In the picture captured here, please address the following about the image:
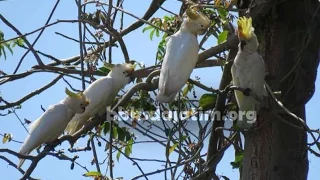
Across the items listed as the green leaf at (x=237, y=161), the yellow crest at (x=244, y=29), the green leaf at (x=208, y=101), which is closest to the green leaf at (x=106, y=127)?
the green leaf at (x=208, y=101)

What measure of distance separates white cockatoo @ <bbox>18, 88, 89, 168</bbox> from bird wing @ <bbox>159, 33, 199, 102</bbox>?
59cm

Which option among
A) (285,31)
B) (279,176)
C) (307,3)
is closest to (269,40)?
(285,31)

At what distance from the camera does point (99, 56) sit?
3.12m

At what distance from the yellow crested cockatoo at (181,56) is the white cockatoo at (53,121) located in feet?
1.91

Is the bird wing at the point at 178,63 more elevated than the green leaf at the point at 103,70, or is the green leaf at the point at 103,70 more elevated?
the green leaf at the point at 103,70

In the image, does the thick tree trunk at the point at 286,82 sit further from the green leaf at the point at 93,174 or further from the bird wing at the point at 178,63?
the green leaf at the point at 93,174

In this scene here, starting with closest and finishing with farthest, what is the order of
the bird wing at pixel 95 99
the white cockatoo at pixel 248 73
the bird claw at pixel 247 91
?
the bird claw at pixel 247 91 < the white cockatoo at pixel 248 73 < the bird wing at pixel 95 99

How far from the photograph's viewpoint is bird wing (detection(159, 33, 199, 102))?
90.4 inches

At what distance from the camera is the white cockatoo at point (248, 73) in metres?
2.35

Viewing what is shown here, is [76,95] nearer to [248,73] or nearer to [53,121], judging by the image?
[53,121]

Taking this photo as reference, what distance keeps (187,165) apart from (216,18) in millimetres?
783

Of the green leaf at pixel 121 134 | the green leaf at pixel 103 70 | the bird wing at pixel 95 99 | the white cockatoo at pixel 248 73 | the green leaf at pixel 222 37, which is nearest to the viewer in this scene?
the white cockatoo at pixel 248 73

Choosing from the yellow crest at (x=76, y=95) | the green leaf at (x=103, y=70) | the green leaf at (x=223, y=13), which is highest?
the green leaf at (x=223, y=13)

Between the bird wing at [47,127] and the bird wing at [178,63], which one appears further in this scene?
the bird wing at [47,127]
